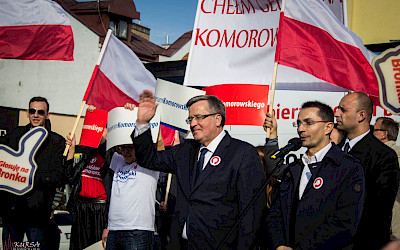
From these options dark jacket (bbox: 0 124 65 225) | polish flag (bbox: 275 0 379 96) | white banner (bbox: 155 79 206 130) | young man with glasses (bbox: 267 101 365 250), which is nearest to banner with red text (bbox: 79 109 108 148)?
dark jacket (bbox: 0 124 65 225)

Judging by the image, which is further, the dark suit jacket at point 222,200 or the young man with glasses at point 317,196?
the dark suit jacket at point 222,200

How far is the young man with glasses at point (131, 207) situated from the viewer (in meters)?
4.41

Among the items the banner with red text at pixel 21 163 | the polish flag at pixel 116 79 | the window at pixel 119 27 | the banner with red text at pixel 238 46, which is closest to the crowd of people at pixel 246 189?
the banner with red text at pixel 21 163

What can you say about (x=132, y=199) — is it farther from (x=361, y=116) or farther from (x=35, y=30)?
(x=35, y=30)

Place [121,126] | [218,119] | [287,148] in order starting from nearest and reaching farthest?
[287,148] → [218,119] → [121,126]

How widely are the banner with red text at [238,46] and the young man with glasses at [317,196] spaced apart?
6.77ft

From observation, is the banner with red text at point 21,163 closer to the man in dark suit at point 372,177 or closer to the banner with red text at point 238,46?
the banner with red text at point 238,46

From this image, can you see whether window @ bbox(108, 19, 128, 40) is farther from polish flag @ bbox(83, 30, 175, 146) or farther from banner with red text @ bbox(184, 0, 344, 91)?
banner with red text @ bbox(184, 0, 344, 91)

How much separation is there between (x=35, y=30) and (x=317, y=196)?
483 centimetres

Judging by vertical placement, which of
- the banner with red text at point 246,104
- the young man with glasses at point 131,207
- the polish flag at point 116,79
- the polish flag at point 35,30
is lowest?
the young man with glasses at point 131,207

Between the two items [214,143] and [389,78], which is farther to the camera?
[389,78]

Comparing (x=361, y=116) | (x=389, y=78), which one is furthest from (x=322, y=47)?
(x=361, y=116)

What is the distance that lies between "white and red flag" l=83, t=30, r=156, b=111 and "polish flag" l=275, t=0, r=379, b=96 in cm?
228

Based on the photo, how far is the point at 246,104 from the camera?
17.0 feet
